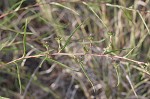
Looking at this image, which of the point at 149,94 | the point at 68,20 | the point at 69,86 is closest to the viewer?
the point at 149,94

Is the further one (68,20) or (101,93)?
(68,20)

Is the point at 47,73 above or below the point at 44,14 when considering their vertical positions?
below

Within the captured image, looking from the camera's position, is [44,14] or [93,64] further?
[44,14]

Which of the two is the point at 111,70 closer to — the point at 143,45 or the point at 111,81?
the point at 111,81

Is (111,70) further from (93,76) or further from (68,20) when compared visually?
(68,20)

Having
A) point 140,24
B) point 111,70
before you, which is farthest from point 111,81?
point 140,24

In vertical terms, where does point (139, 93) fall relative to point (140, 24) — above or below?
below

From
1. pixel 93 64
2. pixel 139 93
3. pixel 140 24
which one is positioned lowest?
pixel 139 93

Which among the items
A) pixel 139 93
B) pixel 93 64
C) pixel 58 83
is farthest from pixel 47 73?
pixel 139 93

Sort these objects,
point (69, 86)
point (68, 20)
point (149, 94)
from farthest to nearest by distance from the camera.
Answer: point (68, 20)
point (69, 86)
point (149, 94)
